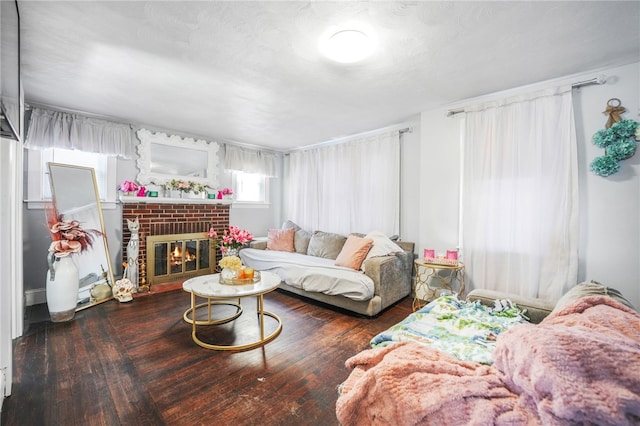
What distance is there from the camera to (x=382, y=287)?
2.88 meters

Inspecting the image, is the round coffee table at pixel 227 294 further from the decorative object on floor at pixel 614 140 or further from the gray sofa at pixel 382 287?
the decorative object on floor at pixel 614 140

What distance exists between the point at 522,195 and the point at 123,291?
4.43 meters

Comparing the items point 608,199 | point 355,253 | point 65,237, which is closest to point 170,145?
point 65,237

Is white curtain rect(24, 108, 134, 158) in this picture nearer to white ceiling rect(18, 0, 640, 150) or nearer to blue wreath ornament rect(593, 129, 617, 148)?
white ceiling rect(18, 0, 640, 150)

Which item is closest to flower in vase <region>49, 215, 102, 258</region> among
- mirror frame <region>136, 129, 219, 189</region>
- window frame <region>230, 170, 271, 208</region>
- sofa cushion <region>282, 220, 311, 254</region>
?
mirror frame <region>136, 129, 219, 189</region>

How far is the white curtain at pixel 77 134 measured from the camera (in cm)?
305

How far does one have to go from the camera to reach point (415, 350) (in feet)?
3.47

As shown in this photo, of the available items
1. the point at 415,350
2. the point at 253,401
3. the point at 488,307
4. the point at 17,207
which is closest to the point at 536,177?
the point at 488,307

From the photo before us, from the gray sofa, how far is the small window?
225 centimetres

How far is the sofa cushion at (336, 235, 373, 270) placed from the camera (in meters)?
3.23

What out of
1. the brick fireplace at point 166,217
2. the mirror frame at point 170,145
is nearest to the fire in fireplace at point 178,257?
the brick fireplace at point 166,217

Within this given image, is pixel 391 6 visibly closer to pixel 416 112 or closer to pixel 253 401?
pixel 416 112

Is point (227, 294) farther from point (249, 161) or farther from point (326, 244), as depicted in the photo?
point (249, 161)

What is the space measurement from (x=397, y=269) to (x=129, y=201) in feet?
11.7
